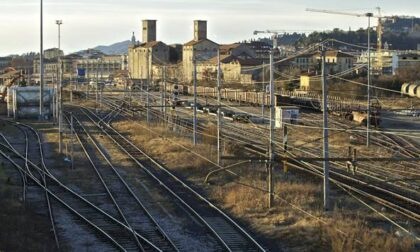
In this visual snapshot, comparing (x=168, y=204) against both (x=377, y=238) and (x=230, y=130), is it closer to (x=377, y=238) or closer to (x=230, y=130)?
(x=377, y=238)

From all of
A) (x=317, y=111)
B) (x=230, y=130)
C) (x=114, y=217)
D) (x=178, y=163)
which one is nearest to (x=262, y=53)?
(x=317, y=111)

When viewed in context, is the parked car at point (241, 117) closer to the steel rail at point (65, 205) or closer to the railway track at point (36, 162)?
the railway track at point (36, 162)

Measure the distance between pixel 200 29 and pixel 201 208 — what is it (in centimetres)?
13031

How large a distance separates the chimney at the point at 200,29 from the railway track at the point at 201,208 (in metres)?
119

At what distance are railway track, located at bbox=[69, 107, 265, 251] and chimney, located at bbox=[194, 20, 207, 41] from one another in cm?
11866

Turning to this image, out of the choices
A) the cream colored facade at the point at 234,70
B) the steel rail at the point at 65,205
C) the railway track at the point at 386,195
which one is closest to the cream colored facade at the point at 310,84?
the cream colored facade at the point at 234,70

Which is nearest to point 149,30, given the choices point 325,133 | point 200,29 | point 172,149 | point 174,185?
point 200,29

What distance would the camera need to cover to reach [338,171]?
21.3m

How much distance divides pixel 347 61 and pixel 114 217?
8680 centimetres

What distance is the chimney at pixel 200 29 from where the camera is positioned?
143 meters

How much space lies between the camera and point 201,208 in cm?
1559

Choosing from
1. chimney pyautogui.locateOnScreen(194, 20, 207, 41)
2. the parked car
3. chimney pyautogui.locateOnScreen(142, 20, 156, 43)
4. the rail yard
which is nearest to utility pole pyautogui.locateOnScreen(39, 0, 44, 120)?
the rail yard

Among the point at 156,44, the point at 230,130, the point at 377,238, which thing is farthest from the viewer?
the point at 156,44

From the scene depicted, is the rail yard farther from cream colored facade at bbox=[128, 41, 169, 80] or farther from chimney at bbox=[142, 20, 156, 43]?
chimney at bbox=[142, 20, 156, 43]
